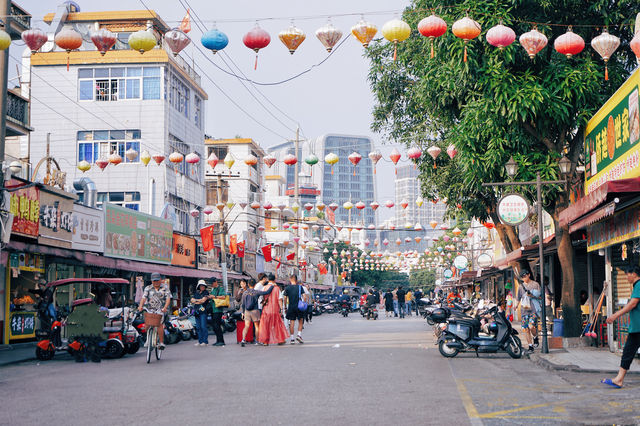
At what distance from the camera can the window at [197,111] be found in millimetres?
49469

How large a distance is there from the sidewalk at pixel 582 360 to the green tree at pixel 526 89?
7.75 ft

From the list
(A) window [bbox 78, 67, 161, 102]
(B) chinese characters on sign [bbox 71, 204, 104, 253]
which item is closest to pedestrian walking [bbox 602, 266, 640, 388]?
(B) chinese characters on sign [bbox 71, 204, 104, 253]

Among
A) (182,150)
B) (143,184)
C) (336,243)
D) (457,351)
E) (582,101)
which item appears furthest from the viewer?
(336,243)

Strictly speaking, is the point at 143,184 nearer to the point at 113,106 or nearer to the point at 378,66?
the point at 113,106

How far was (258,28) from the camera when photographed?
46.1 feet

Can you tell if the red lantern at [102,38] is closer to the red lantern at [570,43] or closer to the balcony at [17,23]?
the red lantern at [570,43]

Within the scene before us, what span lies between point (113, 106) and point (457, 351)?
31.9 metres

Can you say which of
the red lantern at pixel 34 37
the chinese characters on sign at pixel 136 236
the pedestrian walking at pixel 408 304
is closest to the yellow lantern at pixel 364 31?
the red lantern at pixel 34 37

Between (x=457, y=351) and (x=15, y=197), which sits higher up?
(x=15, y=197)

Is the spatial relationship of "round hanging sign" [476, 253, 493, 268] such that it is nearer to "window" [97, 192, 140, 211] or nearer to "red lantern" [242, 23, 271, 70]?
"window" [97, 192, 140, 211]

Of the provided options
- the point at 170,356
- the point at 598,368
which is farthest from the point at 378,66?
the point at 598,368

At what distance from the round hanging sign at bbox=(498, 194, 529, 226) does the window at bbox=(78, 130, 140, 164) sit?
28520 millimetres

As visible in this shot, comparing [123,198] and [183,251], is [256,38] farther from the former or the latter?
[123,198]

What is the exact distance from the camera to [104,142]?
142 feet
